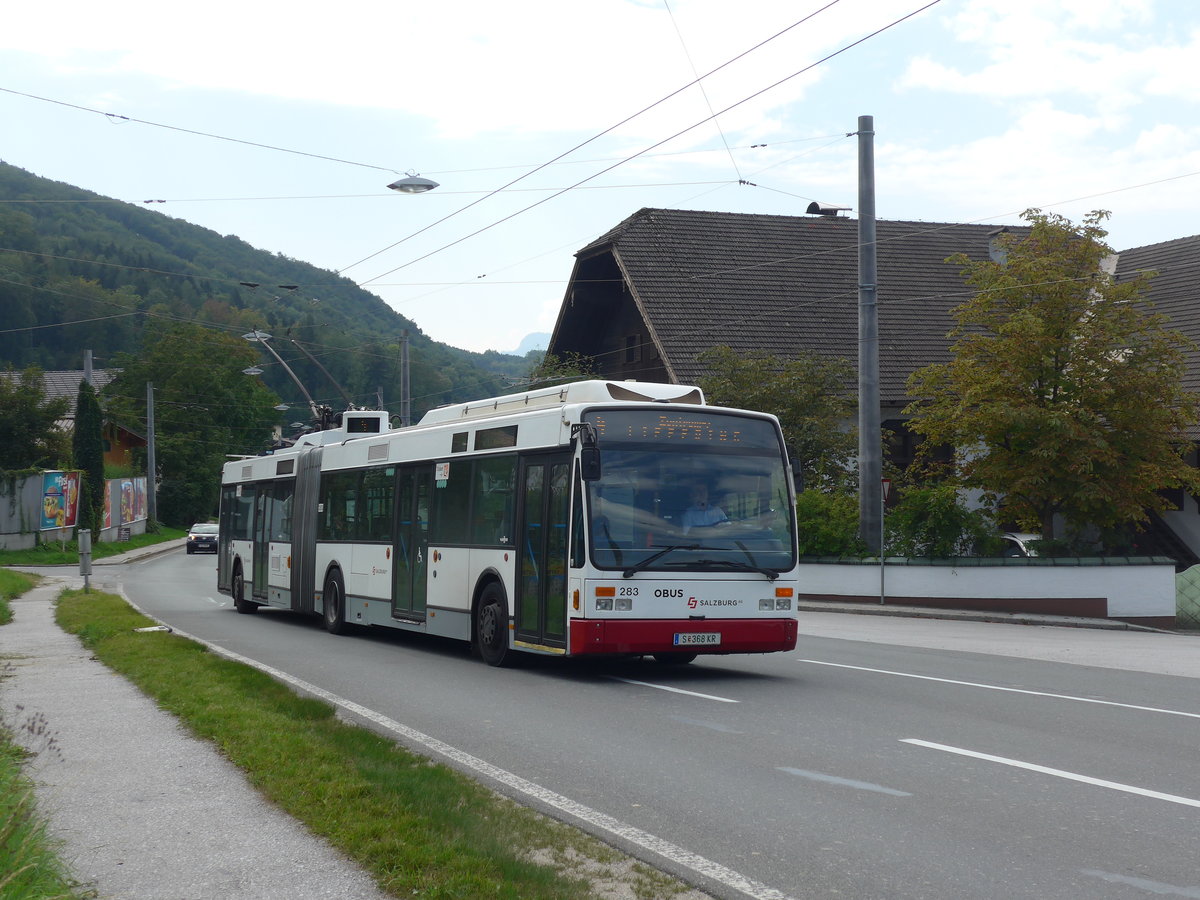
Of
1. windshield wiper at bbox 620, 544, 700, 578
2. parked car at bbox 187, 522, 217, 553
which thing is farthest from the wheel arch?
parked car at bbox 187, 522, 217, 553

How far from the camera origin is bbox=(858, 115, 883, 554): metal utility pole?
25375 mm

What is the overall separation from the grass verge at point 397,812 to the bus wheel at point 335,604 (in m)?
8.43

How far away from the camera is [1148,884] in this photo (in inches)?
217

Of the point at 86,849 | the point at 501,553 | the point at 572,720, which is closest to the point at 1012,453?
the point at 501,553

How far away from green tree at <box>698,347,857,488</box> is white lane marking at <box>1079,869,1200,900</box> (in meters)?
24.6

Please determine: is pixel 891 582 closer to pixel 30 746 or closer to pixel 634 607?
pixel 634 607

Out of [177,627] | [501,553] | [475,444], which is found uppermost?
[475,444]

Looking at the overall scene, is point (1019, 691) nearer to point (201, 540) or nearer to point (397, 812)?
point (397, 812)

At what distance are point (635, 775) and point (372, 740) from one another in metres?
1.81

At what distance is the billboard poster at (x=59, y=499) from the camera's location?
48906 mm

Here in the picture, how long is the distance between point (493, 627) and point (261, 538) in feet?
36.1

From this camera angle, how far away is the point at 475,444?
15.3 m

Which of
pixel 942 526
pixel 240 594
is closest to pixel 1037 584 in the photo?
pixel 942 526

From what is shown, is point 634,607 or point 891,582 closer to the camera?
point 634,607
